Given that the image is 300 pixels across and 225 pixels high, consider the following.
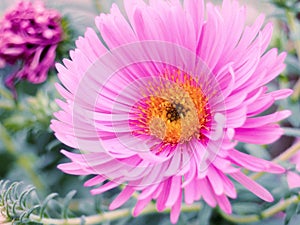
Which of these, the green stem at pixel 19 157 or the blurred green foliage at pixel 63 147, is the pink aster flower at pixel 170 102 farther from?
the green stem at pixel 19 157

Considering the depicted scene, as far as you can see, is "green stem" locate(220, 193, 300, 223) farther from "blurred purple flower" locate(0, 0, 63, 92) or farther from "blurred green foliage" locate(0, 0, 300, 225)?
"blurred purple flower" locate(0, 0, 63, 92)

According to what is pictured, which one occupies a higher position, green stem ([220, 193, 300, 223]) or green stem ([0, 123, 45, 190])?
green stem ([220, 193, 300, 223])

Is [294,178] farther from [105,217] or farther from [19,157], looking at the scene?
[19,157]

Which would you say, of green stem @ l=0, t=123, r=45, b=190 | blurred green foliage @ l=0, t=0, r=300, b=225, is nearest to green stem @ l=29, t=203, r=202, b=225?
blurred green foliage @ l=0, t=0, r=300, b=225

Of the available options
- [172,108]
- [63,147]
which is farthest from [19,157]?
[172,108]

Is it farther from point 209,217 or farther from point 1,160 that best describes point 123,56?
point 1,160

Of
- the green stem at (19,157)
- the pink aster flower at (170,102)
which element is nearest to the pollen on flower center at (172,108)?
the pink aster flower at (170,102)
